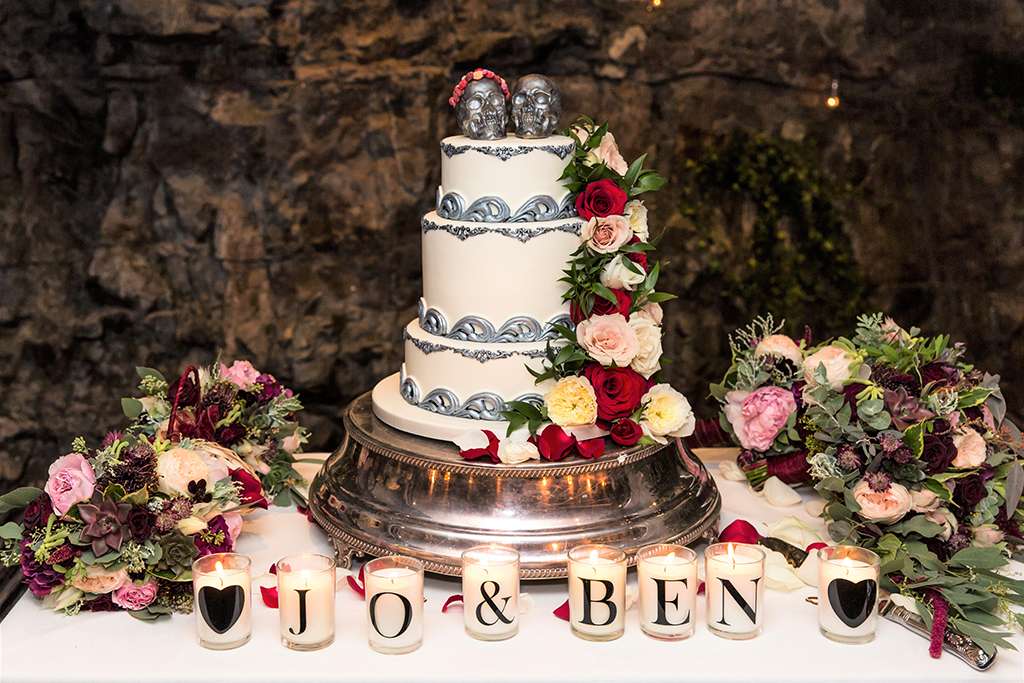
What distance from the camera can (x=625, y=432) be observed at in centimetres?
220

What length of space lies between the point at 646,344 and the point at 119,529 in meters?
1.04

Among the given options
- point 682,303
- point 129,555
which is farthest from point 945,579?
point 682,303

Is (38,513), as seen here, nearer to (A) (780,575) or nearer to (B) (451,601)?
(B) (451,601)

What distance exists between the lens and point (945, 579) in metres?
1.98

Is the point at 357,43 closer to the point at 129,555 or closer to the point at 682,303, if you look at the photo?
the point at 682,303

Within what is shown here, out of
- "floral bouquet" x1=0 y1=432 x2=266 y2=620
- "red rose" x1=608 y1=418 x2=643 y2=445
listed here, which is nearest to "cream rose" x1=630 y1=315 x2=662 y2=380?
"red rose" x1=608 y1=418 x2=643 y2=445

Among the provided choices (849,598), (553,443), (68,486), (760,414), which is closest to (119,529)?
(68,486)

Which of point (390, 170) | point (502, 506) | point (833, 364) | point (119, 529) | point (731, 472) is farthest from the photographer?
point (390, 170)

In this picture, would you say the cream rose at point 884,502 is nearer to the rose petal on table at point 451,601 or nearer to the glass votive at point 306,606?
the rose petal on table at point 451,601

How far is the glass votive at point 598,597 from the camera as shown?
6.36 ft

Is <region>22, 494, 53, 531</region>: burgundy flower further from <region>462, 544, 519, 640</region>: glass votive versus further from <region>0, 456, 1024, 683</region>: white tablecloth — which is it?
<region>462, 544, 519, 640</region>: glass votive

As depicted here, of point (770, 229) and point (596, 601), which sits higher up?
point (770, 229)

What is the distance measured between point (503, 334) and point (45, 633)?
3.27 feet

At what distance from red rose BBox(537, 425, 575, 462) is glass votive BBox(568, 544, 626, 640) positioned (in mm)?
249
